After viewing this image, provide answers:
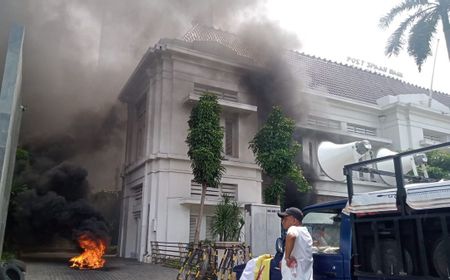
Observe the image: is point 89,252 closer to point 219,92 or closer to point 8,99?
point 8,99

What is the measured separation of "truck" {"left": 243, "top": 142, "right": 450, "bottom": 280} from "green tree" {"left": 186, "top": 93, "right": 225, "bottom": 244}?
10.6m

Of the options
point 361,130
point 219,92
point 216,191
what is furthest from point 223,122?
point 361,130

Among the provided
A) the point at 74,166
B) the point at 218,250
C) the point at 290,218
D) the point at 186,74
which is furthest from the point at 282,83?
the point at 290,218

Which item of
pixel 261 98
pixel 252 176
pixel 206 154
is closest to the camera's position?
pixel 206 154

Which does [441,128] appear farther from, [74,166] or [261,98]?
[74,166]

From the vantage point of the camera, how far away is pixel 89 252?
14617 mm

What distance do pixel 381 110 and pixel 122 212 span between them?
18223mm

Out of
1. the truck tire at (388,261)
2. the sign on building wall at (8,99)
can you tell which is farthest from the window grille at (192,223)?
the truck tire at (388,261)

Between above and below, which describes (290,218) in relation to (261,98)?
below

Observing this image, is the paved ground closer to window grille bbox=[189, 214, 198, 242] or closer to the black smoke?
the black smoke

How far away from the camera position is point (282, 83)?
67.1 ft

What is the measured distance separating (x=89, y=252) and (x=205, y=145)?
627 cm

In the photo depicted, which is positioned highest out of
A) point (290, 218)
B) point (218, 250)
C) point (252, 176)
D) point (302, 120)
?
point (302, 120)

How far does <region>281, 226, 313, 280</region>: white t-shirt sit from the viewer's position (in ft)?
12.1
